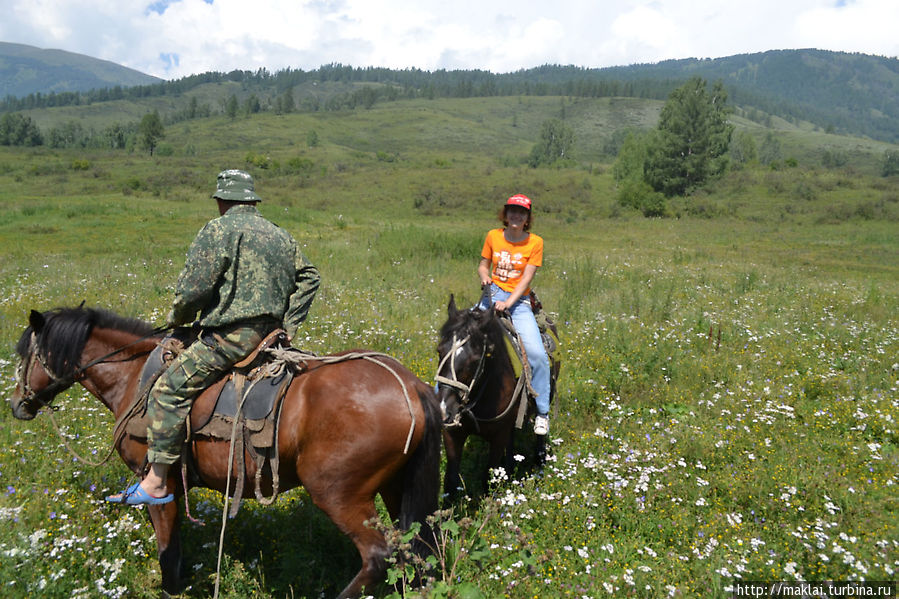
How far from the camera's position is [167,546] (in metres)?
4.23

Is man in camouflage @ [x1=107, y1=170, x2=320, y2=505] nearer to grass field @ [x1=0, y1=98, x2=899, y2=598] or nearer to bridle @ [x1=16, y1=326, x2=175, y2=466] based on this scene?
bridle @ [x1=16, y1=326, x2=175, y2=466]

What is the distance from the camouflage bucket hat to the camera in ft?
13.5

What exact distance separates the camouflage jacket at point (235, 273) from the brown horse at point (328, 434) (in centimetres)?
68

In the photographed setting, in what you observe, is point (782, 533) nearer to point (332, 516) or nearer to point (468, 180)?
point (332, 516)

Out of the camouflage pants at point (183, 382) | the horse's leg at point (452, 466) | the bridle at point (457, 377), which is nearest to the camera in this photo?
the camouflage pants at point (183, 382)

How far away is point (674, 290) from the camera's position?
1460cm

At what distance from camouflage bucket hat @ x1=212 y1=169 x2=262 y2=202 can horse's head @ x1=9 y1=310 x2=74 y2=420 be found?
201cm

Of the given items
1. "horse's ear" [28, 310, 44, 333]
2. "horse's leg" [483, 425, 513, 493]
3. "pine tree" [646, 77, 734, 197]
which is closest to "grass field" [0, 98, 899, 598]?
"horse's leg" [483, 425, 513, 493]

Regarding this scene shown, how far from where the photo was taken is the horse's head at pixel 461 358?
4.71 metres

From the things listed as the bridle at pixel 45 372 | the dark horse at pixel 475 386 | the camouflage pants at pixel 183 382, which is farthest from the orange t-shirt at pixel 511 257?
the bridle at pixel 45 372

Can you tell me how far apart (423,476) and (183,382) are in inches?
82.0

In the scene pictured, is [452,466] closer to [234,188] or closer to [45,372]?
[234,188]

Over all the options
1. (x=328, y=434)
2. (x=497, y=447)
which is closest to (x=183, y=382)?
(x=328, y=434)

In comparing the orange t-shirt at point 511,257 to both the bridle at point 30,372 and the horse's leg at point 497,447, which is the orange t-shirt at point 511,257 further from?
the bridle at point 30,372
